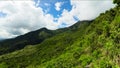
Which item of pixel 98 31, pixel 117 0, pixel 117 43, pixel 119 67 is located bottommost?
pixel 119 67

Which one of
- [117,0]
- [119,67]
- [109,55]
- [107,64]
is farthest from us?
[117,0]

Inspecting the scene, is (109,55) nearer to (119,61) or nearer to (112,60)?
(112,60)

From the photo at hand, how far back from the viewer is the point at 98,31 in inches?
3844

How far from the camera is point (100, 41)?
261 feet

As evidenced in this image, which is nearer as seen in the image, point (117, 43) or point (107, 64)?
point (107, 64)

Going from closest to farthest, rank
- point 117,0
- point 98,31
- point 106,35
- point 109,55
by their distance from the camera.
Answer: point 109,55 < point 106,35 < point 117,0 < point 98,31

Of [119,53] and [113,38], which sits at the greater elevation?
[113,38]

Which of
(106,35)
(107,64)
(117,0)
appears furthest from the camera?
(117,0)

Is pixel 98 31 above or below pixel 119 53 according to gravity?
above

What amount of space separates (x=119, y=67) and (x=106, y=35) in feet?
98.5

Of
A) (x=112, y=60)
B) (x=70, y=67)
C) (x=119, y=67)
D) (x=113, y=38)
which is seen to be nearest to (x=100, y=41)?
(x=70, y=67)

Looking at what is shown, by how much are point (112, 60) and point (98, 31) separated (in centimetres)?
4513

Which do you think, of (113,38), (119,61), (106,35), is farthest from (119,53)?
(106,35)

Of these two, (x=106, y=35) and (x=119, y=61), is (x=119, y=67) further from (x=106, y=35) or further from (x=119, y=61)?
(x=106, y=35)
